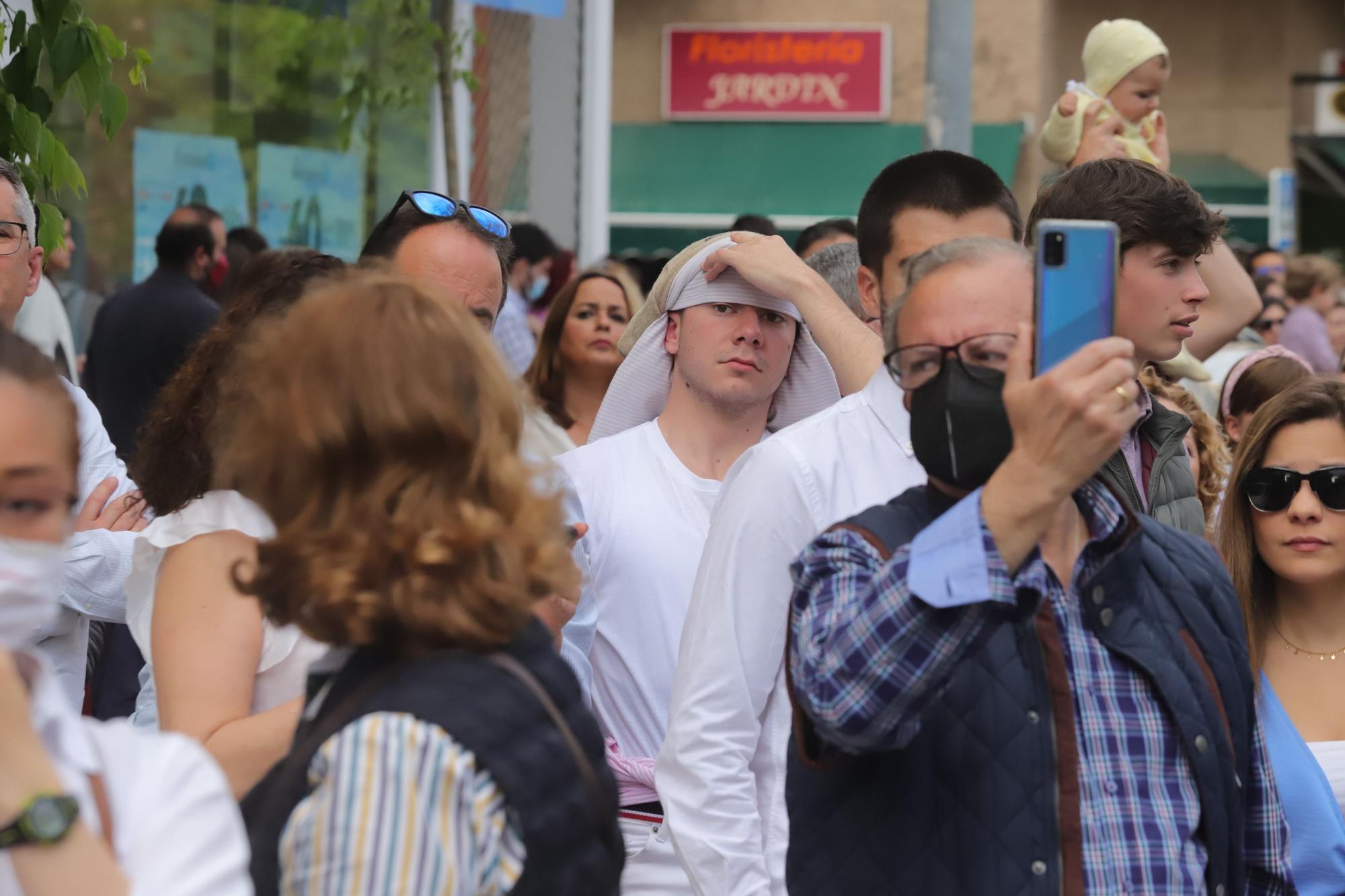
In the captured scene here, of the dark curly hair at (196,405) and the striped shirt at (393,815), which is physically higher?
the dark curly hair at (196,405)

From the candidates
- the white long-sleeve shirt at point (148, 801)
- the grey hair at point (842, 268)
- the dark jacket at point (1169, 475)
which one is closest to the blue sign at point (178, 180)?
the grey hair at point (842, 268)

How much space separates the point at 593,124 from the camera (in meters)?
12.3

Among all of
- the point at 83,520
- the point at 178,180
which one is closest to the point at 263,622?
the point at 83,520

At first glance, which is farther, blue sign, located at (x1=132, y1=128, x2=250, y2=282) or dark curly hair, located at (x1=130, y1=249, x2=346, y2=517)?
blue sign, located at (x1=132, y1=128, x2=250, y2=282)

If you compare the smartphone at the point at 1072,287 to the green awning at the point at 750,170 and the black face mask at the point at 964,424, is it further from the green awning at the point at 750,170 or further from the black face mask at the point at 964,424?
the green awning at the point at 750,170

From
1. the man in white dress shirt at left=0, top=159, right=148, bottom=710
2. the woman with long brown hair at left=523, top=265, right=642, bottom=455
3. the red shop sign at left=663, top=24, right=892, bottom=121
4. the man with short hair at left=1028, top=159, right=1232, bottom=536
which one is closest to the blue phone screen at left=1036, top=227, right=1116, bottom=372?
the man with short hair at left=1028, top=159, right=1232, bottom=536

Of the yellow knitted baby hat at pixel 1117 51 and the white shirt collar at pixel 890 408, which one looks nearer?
the white shirt collar at pixel 890 408

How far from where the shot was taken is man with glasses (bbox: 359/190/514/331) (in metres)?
3.95

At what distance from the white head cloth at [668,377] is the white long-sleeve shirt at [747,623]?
45.3 inches

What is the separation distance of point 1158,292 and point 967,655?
184 cm

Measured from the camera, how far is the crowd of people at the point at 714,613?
1756mm

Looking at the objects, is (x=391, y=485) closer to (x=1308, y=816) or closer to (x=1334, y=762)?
(x=1308, y=816)

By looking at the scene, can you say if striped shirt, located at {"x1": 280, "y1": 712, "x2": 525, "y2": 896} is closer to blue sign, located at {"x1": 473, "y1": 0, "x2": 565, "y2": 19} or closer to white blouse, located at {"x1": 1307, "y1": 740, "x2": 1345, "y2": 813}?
white blouse, located at {"x1": 1307, "y1": 740, "x2": 1345, "y2": 813}

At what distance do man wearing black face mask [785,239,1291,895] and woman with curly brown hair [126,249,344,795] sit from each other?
825mm
